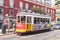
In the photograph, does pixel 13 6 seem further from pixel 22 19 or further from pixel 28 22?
pixel 22 19

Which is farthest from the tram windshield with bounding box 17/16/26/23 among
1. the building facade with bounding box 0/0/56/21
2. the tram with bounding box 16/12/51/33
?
the building facade with bounding box 0/0/56/21

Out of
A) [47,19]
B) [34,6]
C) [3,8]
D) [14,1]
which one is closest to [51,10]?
[34,6]

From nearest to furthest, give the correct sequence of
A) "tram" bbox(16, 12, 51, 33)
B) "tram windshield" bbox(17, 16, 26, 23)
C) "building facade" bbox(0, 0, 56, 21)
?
1. "tram" bbox(16, 12, 51, 33)
2. "tram windshield" bbox(17, 16, 26, 23)
3. "building facade" bbox(0, 0, 56, 21)

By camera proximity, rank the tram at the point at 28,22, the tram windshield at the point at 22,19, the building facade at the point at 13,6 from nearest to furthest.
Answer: the tram at the point at 28,22 < the tram windshield at the point at 22,19 < the building facade at the point at 13,6

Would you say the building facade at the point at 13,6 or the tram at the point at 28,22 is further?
the building facade at the point at 13,6

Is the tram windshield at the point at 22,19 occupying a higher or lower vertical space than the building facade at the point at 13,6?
lower

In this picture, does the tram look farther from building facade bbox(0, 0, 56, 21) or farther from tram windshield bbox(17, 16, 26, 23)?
building facade bbox(0, 0, 56, 21)

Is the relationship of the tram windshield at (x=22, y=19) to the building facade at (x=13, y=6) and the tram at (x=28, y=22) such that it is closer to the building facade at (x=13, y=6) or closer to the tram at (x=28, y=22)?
the tram at (x=28, y=22)

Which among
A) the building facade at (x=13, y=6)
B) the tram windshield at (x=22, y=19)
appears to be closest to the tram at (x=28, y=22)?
the tram windshield at (x=22, y=19)

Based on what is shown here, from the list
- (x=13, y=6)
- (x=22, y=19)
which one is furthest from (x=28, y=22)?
(x=13, y=6)

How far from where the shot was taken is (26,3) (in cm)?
5659

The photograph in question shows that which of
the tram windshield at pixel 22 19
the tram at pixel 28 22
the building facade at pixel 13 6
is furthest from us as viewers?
the building facade at pixel 13 6

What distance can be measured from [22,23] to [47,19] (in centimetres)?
1047

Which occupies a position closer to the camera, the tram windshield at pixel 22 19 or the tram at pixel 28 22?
the tram at pixel 28 22
